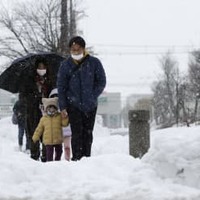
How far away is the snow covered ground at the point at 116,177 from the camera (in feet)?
17.5

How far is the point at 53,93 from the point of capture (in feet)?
31.5

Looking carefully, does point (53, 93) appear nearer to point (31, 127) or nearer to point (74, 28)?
point (31, 127)

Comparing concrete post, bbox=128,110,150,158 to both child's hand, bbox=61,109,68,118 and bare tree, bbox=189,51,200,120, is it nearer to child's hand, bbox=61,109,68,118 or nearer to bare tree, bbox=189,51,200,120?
child's hand, bbox=61,109,68,118

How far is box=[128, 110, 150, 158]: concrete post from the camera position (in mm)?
10367

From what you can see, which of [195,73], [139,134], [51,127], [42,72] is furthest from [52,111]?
[195,73]

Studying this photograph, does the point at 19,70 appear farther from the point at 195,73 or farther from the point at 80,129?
the point at 195,73

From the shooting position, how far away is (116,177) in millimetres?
6004

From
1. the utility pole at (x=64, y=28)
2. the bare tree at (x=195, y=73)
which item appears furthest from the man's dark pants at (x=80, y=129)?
the bare tree at (x=195, y=73)

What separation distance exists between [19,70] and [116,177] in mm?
4570

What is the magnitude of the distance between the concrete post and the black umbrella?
4.89ft

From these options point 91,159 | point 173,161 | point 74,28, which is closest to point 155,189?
point 173,161

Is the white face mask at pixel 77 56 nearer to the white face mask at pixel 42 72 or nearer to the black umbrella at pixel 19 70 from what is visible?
the white face mask at pixel 42 72

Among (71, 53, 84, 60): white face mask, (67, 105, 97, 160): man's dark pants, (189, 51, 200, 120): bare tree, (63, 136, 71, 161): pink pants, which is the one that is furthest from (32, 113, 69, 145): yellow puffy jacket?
(189, 51, 200, 120): bare tree

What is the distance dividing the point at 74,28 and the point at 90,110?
26.6 m
